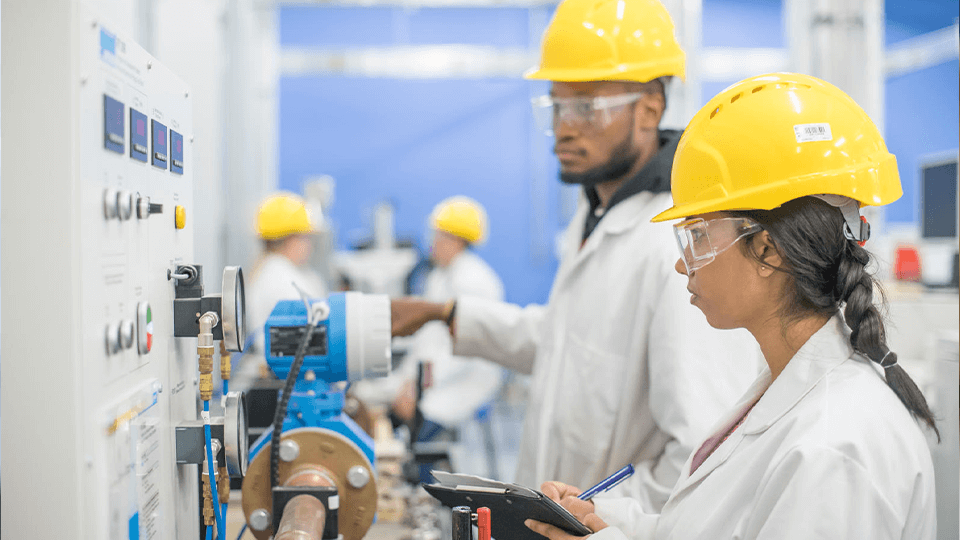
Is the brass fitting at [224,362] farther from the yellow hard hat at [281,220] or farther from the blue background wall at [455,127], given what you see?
the blue background wall at [455,127]

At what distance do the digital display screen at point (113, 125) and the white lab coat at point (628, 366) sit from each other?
39.6 inches

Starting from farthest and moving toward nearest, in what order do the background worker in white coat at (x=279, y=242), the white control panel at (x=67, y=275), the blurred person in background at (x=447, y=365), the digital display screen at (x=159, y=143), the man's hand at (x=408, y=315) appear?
the blurred person in background at (x=447, y=365)
the background worker in white coat at (x=279, y=242)
the man's hand at (x=408, y=315)
the digital display screen at (x=159, y=143)
the white control panel at (x=67, y=275)

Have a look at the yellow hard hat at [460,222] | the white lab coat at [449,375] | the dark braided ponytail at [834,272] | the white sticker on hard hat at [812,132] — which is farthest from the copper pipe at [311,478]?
the yellow hard hat at [460,222]

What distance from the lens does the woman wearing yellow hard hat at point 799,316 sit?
864 millimetres

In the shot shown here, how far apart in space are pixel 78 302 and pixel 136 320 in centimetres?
16

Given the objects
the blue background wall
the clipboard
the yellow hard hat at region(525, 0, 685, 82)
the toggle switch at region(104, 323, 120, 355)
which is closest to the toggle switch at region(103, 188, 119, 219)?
the toggle switch at region(104, 323, 120, 355)

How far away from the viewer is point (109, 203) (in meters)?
0.79

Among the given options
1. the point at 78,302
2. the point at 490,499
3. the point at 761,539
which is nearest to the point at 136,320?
the point at 78,302

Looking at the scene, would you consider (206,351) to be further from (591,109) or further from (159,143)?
(591,109)

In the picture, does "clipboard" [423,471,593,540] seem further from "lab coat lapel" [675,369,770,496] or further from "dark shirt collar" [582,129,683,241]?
"dark shirt collar" [582,129,683,241]

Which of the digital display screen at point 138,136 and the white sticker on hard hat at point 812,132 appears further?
the white sticker on hard hat at point 812,132

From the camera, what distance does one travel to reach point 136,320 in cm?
88

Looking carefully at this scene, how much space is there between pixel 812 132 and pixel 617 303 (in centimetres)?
65

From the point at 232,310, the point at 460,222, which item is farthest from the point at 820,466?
the point at 460,222
